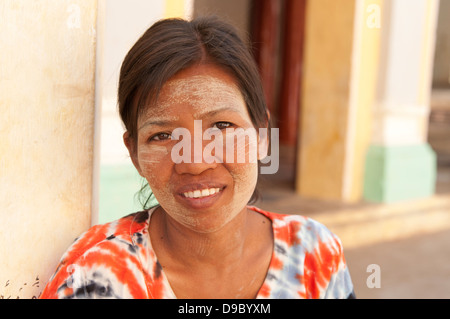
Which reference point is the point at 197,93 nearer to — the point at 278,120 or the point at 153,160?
the point at 153,160

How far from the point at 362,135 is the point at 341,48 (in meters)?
0.81

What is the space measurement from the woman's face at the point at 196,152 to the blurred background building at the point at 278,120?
20 cm

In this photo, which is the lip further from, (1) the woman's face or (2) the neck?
(2) the neck

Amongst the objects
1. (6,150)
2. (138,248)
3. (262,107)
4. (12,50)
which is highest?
(12,50)

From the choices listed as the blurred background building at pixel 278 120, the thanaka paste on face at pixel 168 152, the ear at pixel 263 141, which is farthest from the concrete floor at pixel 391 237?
the thanaka paste on face at pixel 168 152

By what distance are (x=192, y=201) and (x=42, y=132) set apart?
41 cm

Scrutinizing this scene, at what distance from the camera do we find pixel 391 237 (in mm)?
4320

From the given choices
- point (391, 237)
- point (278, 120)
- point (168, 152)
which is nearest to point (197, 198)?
point (168, 152)

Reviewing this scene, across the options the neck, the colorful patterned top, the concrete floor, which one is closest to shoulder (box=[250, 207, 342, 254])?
the colorful patterned top

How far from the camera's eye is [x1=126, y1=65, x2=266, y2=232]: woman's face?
1269mm

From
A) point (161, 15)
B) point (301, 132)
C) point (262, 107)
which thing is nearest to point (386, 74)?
point (301, 132)

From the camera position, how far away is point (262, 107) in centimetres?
149

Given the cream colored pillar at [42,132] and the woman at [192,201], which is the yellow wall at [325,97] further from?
the cream colored pillar at [42,132]
